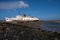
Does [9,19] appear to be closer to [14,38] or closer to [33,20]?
[33,20]

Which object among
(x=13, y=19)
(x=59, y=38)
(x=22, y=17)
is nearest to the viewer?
(x=59, y=38)

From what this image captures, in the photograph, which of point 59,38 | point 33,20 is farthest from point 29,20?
point 59,38

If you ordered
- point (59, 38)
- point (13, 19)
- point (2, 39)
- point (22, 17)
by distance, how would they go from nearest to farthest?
point (2, 39), point (59, 38), point (22, 17), point (13, 19)

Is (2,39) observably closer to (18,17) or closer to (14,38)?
(14,38)

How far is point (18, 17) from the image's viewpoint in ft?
126

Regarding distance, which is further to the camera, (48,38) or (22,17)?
(22,17)

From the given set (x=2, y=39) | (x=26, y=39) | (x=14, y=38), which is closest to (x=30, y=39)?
(x=26, y=39)

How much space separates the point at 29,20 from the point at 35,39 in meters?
23.9

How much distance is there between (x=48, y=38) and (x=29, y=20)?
23394 mm

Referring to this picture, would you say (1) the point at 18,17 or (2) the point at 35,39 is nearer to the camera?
(2) the point at 35,39

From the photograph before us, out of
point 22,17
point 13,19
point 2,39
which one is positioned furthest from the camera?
point 13,19

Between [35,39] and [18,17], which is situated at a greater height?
[18,17]

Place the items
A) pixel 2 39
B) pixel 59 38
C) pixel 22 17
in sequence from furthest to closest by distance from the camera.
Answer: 1. pixel 22 17
2. pixel 59 38
3. pixel 2 39

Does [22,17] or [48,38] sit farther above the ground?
[22,17]
